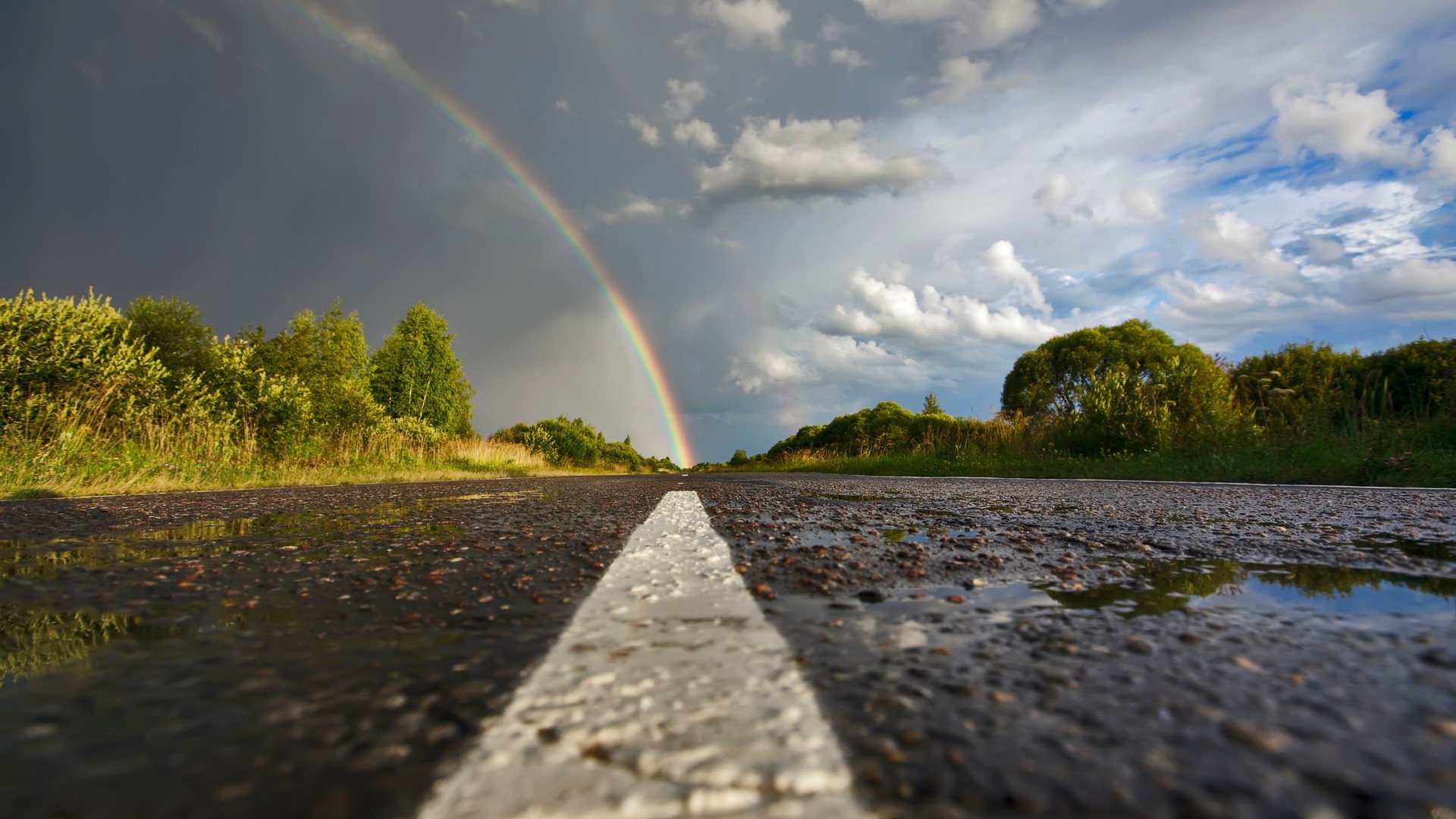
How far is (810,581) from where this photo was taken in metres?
2.26

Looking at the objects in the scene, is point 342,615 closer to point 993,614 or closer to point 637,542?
point 637,542

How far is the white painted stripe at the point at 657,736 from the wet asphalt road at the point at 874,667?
2.3 inches

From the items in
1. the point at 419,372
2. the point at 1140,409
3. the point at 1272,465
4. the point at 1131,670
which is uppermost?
the point at 419,372

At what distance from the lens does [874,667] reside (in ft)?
4.43

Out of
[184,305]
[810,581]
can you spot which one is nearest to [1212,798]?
[810,581]

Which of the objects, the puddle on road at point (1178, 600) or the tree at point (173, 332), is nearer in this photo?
the puddle on road at point (1178, 600)

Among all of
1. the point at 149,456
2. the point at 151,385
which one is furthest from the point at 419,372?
the point at 149,456

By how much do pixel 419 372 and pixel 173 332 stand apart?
15324 mm

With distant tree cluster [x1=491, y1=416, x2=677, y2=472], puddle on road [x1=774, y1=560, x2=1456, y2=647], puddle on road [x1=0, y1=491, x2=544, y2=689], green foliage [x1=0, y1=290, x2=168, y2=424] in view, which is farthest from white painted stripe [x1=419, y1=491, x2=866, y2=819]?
distant tree cluster [x1=491, y1=416, x2=677, y2=472]

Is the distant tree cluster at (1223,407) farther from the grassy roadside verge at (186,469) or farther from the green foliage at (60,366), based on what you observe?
the green foliage at (60,366)

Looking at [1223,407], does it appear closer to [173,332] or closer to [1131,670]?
[1131,670]

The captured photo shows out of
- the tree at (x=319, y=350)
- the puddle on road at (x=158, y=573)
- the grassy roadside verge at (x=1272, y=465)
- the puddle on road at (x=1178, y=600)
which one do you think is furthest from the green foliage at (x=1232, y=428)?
the tree at (x=319, y=350)

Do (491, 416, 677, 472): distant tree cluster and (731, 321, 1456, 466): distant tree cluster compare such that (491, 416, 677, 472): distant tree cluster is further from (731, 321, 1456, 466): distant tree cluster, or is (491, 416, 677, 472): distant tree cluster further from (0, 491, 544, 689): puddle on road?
(0, 491, 544, 689): puddle on road

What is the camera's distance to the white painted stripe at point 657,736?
0.80m
